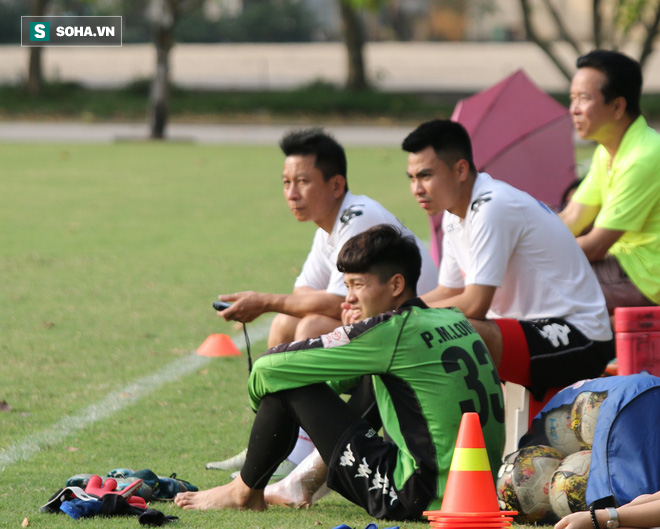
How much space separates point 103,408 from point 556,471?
271 cm

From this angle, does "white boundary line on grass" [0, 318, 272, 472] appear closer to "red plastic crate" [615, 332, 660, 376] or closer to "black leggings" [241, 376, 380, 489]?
"black leggings" [241, 376, 380, 489]

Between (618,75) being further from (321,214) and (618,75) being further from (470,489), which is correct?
(470,489)

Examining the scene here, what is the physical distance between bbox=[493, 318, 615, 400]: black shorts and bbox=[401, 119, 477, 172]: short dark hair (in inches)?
30.6

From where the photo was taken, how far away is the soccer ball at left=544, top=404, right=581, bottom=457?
169 inches

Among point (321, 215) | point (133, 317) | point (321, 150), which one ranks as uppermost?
point (321, 150)

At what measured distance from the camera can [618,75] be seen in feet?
19.1

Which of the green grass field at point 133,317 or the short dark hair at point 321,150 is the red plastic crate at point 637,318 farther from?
the short dark hair at point 321,150

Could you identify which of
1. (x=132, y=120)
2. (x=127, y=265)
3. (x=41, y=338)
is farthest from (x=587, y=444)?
(x=132, y=120)

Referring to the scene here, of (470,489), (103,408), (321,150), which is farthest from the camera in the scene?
(103,408)

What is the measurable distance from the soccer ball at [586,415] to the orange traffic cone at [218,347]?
339 centimetres

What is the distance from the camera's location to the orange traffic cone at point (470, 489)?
3775 millimetres

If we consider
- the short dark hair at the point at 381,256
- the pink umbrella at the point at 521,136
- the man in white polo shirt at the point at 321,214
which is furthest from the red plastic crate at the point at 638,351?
the pink umbrella at the point at 521,136

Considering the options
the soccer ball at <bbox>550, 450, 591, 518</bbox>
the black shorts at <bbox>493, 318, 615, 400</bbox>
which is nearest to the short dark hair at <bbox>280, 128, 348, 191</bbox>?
the black shorts at <bbox>493, 318, 615, 400</bbox>

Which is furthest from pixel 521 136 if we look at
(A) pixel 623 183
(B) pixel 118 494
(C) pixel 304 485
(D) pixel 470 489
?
(B) pixel 118 494
